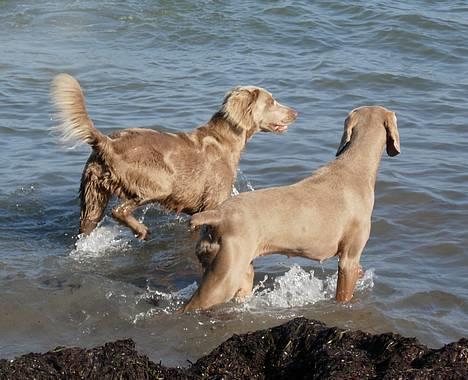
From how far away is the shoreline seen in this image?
4777mm

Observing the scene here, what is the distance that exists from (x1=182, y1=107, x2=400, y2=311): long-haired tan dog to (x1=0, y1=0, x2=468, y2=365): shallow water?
366mm

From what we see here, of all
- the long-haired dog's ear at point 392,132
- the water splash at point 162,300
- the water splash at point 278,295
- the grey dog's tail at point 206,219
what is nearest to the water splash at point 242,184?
→ the water splash at point 278,295

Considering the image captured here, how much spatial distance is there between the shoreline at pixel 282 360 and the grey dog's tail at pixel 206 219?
3.32 feet

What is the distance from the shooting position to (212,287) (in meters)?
6.11

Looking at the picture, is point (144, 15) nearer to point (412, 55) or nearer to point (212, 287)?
point (412, 55)

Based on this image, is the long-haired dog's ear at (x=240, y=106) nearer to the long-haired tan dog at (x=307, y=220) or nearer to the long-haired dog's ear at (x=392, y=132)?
the long-haired tan dog at (x=307, y=220)

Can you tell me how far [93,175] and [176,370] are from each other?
3079mm

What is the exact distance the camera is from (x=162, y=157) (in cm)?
797

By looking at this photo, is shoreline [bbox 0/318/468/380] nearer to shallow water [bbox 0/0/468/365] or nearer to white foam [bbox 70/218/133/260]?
shallow water [bbox 0/0/468/365]

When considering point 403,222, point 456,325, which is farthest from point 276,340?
point 403,222

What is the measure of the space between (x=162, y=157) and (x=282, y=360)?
129 inches

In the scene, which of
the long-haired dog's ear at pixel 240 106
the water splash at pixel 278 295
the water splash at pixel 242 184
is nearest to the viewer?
the water splash at pixel 278 295

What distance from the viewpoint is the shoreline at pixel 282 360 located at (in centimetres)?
478

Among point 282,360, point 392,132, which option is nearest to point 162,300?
point 282,360
